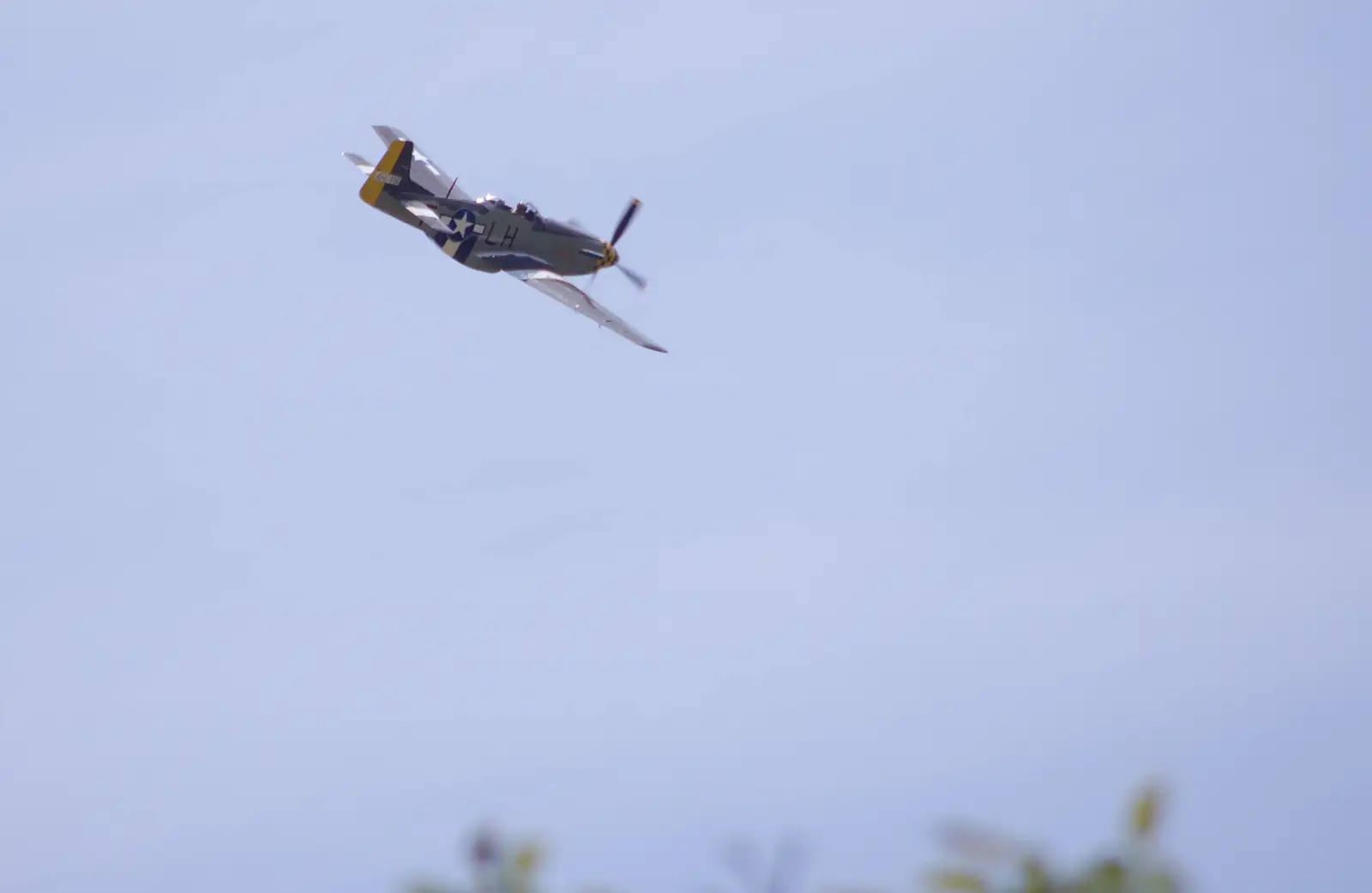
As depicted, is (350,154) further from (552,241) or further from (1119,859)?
(1119,859)

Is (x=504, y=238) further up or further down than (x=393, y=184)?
further down

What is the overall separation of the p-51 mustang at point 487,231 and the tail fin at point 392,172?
38mm

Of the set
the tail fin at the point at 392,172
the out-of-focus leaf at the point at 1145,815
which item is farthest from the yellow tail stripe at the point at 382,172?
the out-of-focus leaf at the point at 1145,815

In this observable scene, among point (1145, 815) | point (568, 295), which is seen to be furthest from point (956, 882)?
point (568, 295)

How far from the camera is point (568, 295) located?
84.8 meters

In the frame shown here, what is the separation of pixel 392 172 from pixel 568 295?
9548 mm

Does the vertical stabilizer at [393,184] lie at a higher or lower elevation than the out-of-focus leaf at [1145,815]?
higher

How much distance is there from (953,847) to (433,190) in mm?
74612

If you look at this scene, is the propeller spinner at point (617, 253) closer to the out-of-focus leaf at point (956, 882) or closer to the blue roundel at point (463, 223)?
the blue roundel at point (463, 223)

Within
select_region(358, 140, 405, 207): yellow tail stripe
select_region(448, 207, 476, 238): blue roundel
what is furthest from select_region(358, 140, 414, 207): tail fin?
select_region(448, 207, 476, 238): blue roundel

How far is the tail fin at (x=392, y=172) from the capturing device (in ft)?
275

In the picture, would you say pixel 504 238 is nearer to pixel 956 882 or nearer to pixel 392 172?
pixel 392 172

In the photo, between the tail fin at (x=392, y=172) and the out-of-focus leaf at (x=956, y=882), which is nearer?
the out-of-focus leaf at (x=956, y=882)

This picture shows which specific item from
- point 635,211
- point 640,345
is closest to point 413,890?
point 640,345
